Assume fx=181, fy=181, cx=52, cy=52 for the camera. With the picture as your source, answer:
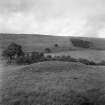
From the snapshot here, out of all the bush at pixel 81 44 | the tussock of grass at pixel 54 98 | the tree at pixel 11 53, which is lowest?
the tussock of grass at pixel 54 98

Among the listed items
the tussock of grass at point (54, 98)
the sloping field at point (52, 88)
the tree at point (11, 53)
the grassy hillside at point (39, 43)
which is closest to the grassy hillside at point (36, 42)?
the grassy hillside at point (39, 43)

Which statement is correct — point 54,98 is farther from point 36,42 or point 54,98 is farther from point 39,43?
point 36,42

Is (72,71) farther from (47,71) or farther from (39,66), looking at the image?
(39,66)

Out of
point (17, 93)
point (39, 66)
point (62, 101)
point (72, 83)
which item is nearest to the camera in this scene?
point (62, 101)

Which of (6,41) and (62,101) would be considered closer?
(62,101)

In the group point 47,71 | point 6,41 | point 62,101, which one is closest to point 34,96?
point 62,101

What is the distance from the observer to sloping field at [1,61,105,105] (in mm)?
15219

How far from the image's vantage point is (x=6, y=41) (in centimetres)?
6562

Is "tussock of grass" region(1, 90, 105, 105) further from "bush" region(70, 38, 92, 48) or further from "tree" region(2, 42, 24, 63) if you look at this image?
"bush" region(70, 38, 92, 48)

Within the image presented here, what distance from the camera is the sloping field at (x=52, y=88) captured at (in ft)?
49.9

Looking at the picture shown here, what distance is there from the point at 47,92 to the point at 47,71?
788 cm

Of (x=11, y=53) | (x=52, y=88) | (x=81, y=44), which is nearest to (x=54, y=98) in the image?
(x=52, y=88)

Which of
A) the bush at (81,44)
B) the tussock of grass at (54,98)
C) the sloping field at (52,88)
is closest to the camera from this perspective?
the tussock of grass at (54,98)

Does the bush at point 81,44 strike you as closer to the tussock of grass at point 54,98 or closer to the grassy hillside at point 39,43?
the grassy hillside at point 39,43
